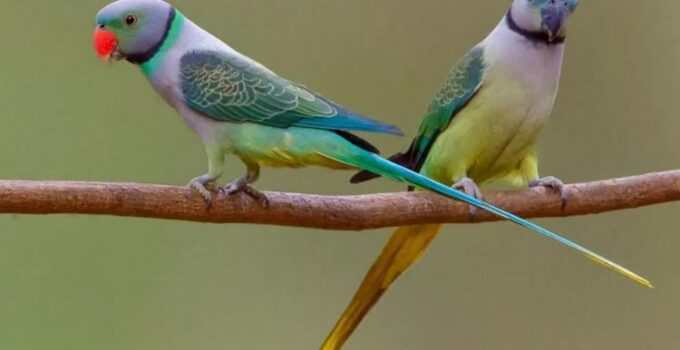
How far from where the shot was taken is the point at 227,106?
1185 mm

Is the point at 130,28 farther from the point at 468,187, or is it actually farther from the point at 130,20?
the point at 468,187

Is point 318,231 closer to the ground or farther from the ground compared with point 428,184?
closer to the ground

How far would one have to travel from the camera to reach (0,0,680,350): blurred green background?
178cm

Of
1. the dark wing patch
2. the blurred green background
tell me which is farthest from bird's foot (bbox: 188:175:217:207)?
the blurred green background

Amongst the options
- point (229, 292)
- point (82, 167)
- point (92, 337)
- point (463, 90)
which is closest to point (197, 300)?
point (229, 292)

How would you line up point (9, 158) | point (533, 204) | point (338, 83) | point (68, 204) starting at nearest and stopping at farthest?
point (68, 204)
point (533, 204)
point (9, 158)
point (338, 83)

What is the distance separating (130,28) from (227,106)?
0.52 ft

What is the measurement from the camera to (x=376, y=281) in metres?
1.41

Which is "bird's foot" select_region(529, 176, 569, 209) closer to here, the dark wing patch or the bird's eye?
the dark wing patch

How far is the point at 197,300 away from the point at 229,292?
67 millimetres

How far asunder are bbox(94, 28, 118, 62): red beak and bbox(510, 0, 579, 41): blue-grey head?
1.96 feet

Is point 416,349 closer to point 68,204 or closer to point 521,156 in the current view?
point 521,156

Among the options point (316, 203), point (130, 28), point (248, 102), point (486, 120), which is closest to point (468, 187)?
point (486, 120)

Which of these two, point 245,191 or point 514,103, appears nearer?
point 245,191
